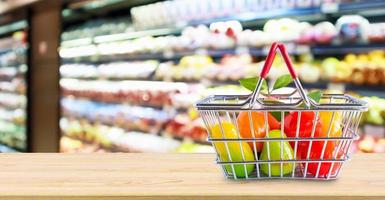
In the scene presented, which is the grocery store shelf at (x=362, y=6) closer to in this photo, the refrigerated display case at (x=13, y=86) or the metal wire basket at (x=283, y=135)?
the metal wire basket at (x=283, y=135)

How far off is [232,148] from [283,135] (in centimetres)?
9

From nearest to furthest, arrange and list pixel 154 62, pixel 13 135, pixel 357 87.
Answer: pixel 357 87 → pixel 154 62 → pixel 13 135

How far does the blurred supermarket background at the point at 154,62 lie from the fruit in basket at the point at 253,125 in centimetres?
123

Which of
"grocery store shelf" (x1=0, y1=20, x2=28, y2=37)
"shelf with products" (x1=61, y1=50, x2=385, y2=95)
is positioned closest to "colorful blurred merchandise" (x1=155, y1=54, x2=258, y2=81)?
"shelf with products" (x1=61, y1=50, x2=385, y2=95)

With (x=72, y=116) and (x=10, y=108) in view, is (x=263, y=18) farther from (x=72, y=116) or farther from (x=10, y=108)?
(x=10, y=108)

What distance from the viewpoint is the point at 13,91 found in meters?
7.36

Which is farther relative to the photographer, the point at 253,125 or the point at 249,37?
the point at 249,37

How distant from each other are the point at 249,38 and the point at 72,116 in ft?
8.81

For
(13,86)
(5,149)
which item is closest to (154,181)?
(13,86)

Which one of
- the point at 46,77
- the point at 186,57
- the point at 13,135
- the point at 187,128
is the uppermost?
the point at 186,57

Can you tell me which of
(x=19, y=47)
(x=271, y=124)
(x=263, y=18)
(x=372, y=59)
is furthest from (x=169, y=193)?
(x=19, y=47)

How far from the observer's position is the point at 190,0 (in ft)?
15.0

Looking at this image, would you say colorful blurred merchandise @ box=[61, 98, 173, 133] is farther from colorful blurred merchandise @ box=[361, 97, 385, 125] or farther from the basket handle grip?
the basket handle grip

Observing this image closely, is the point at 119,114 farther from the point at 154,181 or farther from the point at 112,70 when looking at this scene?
the point at 154,181
